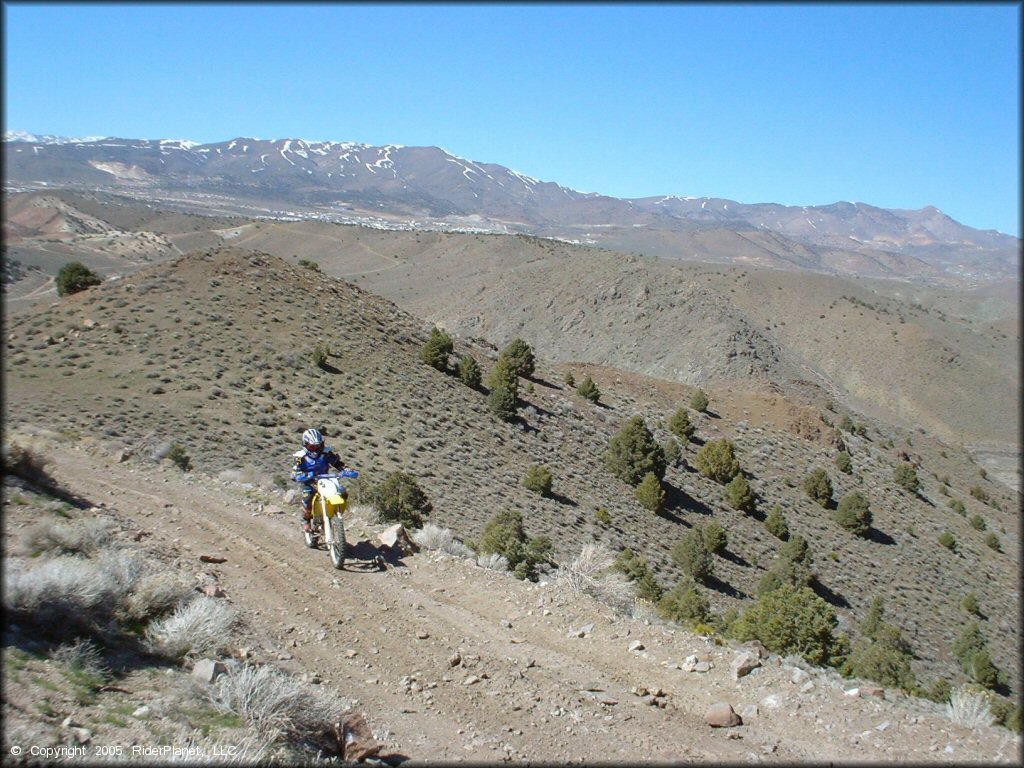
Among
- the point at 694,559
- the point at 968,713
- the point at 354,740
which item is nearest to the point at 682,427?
the point at 694,559

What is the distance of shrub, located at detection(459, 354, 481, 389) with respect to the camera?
104 ft

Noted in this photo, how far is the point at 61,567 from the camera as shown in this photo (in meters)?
5.67

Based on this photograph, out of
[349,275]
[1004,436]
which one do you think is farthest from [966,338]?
[349,275]

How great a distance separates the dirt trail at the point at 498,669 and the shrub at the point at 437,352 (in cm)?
2143

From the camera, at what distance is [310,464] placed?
32.5 feet

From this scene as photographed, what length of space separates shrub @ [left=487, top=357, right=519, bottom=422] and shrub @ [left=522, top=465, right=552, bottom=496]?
5.35 metres

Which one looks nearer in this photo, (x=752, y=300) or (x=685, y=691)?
(x=685, y=691)

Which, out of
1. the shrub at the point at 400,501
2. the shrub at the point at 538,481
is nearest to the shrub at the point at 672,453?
the shrub at the point at 538,481

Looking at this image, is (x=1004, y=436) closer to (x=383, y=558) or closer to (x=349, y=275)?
(x=383, y=558)

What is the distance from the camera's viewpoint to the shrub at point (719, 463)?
3269 cm

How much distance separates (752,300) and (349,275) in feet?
227

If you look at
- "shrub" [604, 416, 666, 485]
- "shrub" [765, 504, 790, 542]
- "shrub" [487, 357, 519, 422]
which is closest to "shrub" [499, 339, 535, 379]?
"shrub" [487, 357, 519, 422]

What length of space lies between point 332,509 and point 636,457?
21789 millimetres

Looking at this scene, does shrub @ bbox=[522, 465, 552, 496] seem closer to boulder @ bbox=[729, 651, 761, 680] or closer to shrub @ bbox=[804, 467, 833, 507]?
shrub @ bbox=[804, 467, 833, 507]
